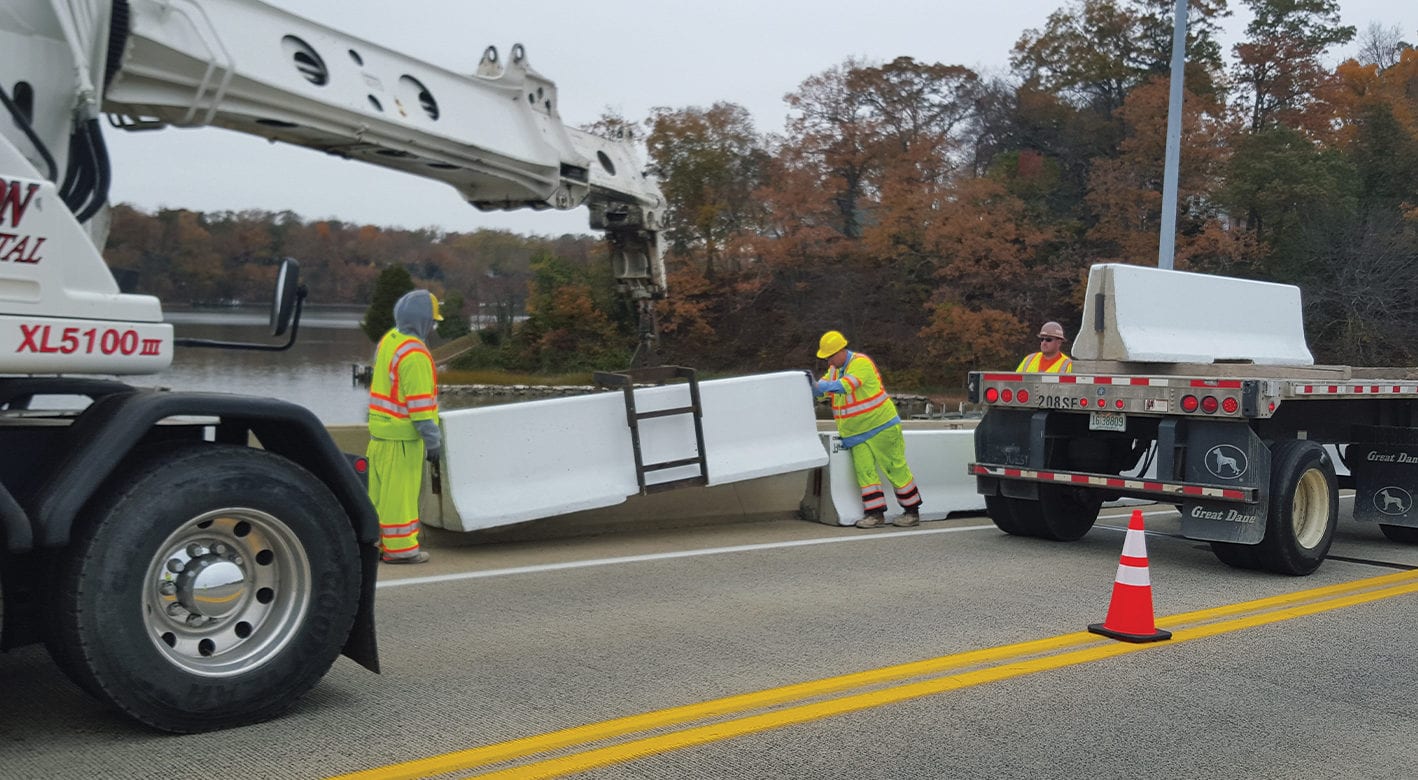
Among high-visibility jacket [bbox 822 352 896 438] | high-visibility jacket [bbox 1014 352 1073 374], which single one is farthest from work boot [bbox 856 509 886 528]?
high-visibility jacket [bbox 1014 352 1073 374]

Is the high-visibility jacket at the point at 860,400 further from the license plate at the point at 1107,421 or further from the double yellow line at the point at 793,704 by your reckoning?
the double yellow line at the point at 793,704

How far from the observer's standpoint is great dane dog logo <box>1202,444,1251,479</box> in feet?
30.3

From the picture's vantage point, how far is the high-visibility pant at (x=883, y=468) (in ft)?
38.0

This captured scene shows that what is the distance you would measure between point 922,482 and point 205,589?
8.41m

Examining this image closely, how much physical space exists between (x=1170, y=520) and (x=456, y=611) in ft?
26.9

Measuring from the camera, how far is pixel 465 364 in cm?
4644

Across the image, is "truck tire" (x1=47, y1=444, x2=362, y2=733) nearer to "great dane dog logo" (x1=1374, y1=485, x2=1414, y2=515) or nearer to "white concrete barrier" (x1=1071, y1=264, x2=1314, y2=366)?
"white concrete barrier" (x1=1071, y1=264, x2=1314, y2=366)

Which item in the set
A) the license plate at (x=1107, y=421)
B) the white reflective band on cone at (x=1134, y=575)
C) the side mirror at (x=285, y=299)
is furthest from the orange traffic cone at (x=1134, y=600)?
the side mirror at (x=285, y=299)

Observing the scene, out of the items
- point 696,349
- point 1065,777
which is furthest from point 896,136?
point 1065,777

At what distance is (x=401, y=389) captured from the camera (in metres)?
8.97

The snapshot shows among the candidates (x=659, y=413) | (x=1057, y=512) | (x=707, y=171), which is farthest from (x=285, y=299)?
(x=707, y=171)

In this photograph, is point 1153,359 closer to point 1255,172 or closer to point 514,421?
point 514,421

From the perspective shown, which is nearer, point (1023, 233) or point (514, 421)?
point (514, 421)

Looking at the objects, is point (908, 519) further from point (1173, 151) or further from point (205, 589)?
point (1173, 151)
